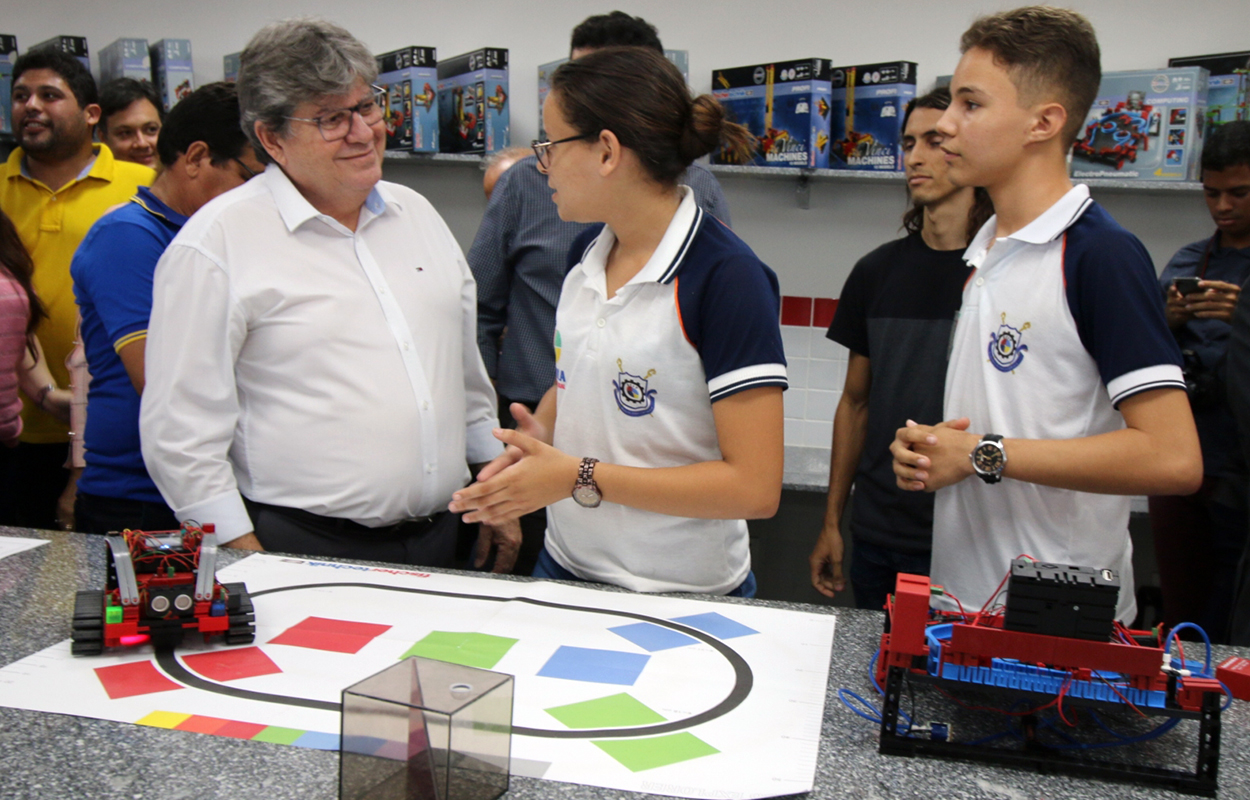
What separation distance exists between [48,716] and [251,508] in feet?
2.18

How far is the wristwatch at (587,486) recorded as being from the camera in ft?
4.80

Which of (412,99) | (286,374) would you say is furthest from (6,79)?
(286,374)

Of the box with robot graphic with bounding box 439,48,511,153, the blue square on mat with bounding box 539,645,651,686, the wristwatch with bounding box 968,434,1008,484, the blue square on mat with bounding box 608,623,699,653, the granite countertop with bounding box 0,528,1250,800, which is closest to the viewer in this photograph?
the granite countertop with bounding box 0,528,1250,800

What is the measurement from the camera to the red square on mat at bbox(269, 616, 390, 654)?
1.29 metres

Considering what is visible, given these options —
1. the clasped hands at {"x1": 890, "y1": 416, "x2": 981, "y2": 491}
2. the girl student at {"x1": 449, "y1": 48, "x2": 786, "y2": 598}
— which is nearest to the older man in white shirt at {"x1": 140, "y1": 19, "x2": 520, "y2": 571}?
the girl student at {"x1": 449, "y1": 48, "x2": 786, "y2": 598}

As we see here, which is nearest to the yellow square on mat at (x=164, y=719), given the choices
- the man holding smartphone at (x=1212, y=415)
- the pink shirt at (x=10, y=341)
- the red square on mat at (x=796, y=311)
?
the pink shirt at (x=10, y=341)

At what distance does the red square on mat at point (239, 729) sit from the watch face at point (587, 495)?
56 cm

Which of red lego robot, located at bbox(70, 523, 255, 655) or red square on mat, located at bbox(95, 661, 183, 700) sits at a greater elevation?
red lego robot, located at bbox(70, 523, 255, 655)

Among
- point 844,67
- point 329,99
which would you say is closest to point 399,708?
point 329,99

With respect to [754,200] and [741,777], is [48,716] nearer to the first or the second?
[741,777]

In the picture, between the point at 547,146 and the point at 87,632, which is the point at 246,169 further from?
the point at 87,632

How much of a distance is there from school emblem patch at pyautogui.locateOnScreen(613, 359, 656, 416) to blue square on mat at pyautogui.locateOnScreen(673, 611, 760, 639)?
321 mm

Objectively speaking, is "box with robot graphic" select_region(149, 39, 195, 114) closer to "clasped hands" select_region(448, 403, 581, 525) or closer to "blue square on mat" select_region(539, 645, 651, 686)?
"clasped hands" select_region(448, 403, 581, 525)

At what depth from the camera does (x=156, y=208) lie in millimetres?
2080
